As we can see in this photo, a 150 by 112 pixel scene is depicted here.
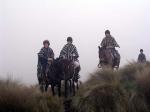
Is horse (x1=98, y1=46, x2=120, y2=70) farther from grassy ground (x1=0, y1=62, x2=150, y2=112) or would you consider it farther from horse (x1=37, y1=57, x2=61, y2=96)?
grassy ground (x1=0, y1=62, x2=150, y2=112)

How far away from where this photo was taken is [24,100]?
13750 millimetres

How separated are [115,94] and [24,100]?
3.05 m

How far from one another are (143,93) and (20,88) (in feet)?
12.0

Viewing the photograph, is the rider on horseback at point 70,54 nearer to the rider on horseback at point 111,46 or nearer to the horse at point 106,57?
the horse at point 106,57

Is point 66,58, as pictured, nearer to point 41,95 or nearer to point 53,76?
point 53,76

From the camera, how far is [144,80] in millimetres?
15734

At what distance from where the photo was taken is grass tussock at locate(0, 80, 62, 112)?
44.1ft

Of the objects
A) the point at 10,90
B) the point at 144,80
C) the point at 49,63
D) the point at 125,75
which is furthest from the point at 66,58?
the point at 10,90

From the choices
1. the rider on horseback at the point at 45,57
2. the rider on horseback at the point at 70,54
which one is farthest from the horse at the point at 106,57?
the rider on horseback at the point at 45,57

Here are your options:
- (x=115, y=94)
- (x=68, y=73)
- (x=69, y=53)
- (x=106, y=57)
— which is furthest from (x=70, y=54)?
(x=115, y=94)

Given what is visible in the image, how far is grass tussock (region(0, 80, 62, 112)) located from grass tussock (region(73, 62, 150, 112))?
0.98 metres

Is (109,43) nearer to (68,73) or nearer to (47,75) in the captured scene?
(68,73)

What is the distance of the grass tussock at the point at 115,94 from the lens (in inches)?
590

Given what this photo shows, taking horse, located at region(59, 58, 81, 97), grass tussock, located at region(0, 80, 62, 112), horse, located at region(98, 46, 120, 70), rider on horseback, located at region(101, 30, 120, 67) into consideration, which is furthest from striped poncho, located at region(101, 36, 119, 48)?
grass tussock, located at region(0, 80, 62, 112)
